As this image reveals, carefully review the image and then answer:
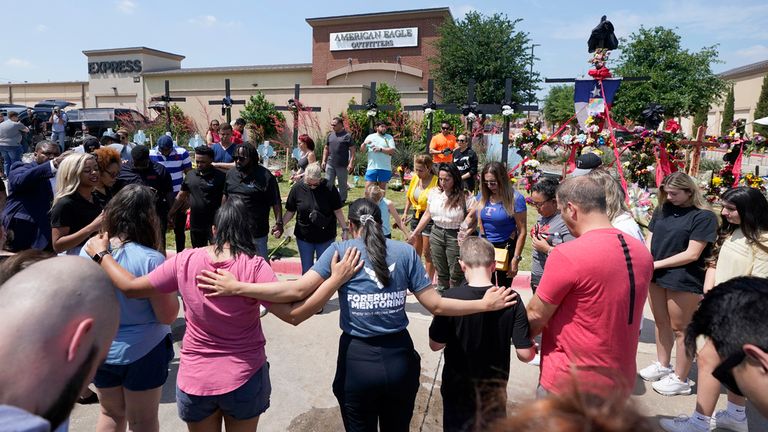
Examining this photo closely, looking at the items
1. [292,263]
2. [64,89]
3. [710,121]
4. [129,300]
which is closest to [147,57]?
[64,89]

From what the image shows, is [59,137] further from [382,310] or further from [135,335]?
[382,310]

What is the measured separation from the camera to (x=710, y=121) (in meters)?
45.6

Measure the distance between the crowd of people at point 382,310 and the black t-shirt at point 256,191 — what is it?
124 centimetres

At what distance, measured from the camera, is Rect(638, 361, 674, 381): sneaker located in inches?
164

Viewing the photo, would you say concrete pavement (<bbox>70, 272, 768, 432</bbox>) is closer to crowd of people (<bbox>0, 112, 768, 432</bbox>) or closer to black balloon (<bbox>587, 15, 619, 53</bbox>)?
crowd of people (<bbox>0, 112, 768, 432</bbox>)

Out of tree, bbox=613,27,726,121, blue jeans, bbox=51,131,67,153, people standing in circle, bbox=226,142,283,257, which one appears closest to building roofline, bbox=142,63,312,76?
blue jeans, bbox=51,131,67,153

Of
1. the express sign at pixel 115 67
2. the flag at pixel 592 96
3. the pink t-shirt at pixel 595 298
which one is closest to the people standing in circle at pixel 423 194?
the flag at pixel 592 96

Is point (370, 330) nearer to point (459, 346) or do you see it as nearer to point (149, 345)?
point (459, 346)

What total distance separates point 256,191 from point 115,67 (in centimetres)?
3927

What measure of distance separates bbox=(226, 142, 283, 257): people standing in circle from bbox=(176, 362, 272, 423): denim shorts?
2.95m

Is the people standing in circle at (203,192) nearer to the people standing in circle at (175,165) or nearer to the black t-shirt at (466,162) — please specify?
the people standing in circle at (175,165)

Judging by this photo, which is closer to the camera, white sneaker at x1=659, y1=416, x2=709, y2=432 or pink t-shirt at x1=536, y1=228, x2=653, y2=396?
pink t-shirt at x1=536, y1=228, x2=653, y2=396

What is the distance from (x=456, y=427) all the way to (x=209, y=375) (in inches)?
53.4

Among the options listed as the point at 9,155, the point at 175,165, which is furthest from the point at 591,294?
the point at 9,155
